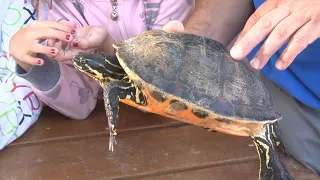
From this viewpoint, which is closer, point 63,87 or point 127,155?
point 127,155

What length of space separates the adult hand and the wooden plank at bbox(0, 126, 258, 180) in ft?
1.03

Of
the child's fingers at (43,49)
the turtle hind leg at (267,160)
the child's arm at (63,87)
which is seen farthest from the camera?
the child's arm at (63,87)

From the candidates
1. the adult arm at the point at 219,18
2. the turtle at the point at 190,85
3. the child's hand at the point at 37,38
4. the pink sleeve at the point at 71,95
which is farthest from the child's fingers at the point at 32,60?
the adult arm at the point at 219,18

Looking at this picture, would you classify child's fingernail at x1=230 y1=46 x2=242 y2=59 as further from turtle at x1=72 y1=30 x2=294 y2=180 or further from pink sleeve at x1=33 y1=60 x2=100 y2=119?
pink sleeve at x1=33 y1=60 x2=100 y2=119

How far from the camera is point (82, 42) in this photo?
112 centimetres

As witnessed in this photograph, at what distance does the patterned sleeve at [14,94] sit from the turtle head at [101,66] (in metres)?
0.31

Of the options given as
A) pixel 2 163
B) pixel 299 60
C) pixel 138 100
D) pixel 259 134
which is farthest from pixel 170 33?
pixel 2 163

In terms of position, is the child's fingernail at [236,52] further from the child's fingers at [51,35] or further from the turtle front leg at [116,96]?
the child's fingers at [51,35]

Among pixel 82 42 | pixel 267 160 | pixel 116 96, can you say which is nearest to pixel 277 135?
pixel 267 160

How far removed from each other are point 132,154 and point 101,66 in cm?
25

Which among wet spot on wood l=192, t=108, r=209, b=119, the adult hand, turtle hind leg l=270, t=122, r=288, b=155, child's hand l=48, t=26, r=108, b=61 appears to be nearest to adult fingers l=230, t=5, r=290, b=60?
the adult hand

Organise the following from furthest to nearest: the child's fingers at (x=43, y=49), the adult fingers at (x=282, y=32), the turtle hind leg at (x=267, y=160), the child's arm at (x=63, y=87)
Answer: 1. the child's arm at (x=63, y=87)
2. the child's fingers at (x=43, y=49)
3. the turtle hind leg at (x=267, y=160)
4. the adult fingers at (x=282, y=32)

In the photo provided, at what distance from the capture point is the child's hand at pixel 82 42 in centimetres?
112

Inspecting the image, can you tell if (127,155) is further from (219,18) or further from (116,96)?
(219,18)
